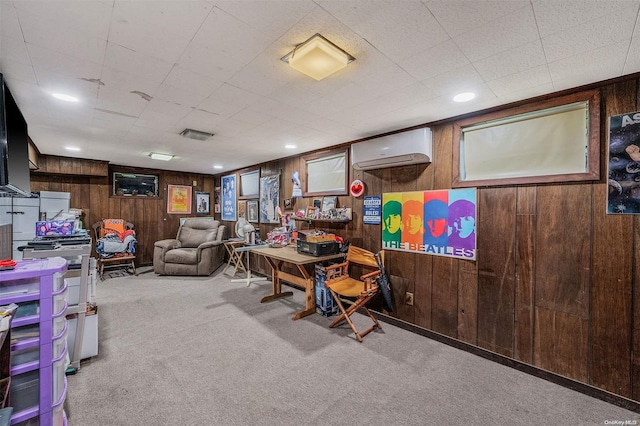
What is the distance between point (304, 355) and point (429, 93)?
100 inches

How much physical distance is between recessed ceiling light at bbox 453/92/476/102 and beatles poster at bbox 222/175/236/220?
205 inches

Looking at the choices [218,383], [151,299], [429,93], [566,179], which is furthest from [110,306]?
[566,179]

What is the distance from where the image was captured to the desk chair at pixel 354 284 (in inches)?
115

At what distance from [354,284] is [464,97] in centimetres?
225

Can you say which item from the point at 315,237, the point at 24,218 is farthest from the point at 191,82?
the point at 24,218

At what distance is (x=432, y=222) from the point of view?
9.54 feet

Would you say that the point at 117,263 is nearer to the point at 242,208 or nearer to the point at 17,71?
the point at 242,208

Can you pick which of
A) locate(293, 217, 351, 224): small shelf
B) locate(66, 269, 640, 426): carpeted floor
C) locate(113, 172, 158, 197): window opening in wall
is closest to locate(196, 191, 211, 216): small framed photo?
locate(113, 172, 158, 197): window opening in wall

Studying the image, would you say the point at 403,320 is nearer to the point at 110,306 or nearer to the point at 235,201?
the point at 110,306

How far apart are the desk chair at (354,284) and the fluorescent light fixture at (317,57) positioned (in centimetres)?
202

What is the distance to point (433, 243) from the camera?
9.52ft

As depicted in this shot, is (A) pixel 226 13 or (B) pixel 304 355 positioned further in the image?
(B) pixel 304 355

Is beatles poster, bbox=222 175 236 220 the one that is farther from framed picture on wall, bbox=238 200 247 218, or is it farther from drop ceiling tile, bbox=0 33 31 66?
drop ceiling tile, bbox=0 33 31 66

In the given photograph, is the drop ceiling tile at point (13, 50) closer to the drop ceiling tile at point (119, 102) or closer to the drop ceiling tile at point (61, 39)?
the drop ceiling tile at point (61, 39)
